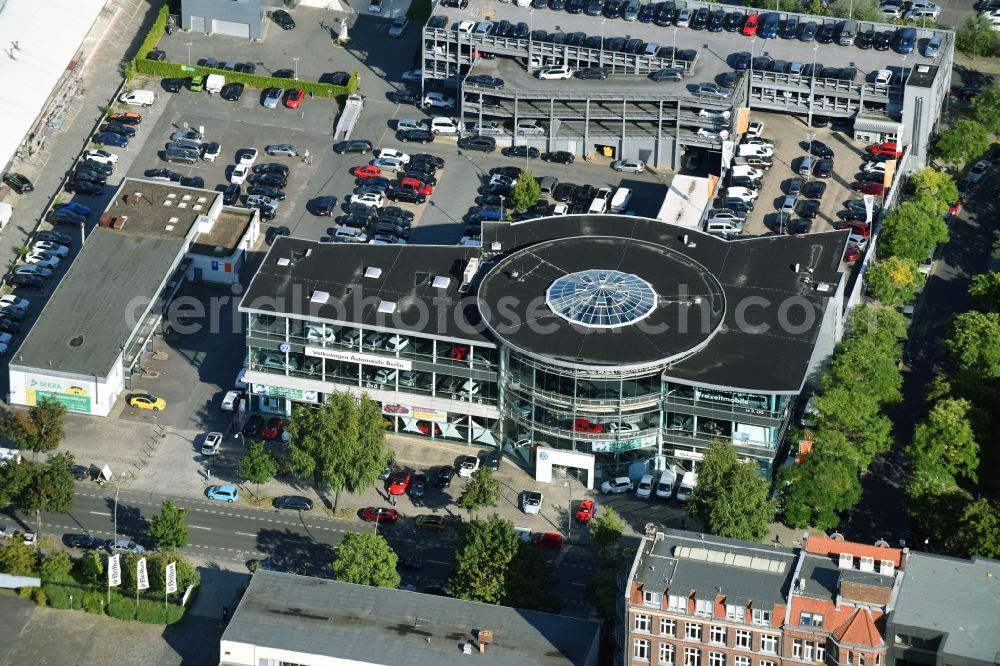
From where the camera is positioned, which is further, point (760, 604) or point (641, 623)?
point (641, 623)

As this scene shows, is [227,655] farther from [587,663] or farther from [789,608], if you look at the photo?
[789,608]

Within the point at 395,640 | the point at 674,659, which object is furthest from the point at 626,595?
the point at 395,640

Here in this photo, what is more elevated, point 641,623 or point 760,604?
point 760,604

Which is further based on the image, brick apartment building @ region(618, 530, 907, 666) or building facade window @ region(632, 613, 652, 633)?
building facade window @ region(632, 613, 652, 633)
